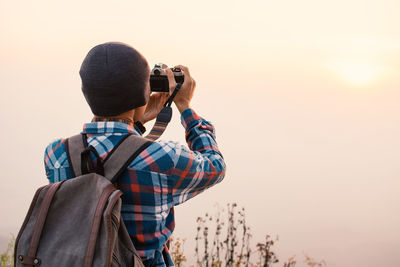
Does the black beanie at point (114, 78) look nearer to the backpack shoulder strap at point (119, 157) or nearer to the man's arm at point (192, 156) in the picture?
the backpack shoulder strap at point (119, 157)

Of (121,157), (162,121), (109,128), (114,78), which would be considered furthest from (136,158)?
(162,121)

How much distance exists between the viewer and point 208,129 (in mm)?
2135

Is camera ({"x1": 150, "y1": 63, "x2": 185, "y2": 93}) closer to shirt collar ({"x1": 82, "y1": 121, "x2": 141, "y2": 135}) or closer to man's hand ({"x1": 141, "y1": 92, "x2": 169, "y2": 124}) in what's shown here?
man's hand ({"x1": 141, "y1": 92, "x2": 169, "y2": 124})

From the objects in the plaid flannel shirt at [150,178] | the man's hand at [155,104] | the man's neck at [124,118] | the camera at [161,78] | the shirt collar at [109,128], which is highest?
the camera at [161,78]

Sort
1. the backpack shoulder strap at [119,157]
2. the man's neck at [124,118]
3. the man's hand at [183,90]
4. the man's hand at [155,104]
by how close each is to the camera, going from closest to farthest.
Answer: the backpack shoulder strap at [119,157], the man's neck at [124,118], the man's hand at [183,90], the man's hand at [155,104]

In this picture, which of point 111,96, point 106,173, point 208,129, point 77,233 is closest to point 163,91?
point 208,129

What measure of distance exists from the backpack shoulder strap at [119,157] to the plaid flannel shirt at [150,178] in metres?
0.02

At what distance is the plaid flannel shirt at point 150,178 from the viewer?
5.93 ft

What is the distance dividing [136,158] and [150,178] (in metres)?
0.09

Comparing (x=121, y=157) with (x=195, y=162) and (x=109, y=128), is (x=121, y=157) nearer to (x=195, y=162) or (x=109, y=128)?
(x=109, y=128)

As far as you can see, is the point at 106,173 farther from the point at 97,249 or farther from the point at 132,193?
the point at 97,249

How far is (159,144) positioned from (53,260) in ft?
1.80

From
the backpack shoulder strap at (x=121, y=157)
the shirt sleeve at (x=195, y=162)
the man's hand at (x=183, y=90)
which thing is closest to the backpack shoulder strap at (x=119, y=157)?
the backpack shoulder strap at (x=121, y=157)

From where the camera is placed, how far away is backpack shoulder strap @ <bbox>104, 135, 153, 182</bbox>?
1.79 metres
